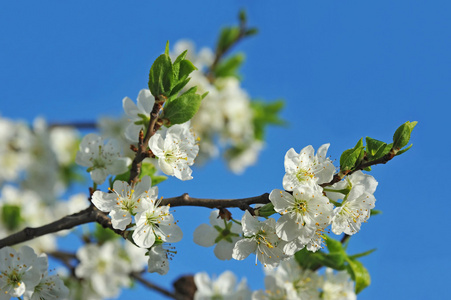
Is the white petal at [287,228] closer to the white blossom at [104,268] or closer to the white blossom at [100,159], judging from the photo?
the white blossom at [100,159]

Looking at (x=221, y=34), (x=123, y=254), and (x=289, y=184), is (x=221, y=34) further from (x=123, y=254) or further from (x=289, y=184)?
(x=289, y=184)

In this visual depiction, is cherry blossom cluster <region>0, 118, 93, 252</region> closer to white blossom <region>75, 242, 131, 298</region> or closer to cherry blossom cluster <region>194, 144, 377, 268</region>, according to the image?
white blossom <region>75, 242, 131, 298</region>

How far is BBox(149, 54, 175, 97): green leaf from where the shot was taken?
6.01 ft

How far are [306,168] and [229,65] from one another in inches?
153

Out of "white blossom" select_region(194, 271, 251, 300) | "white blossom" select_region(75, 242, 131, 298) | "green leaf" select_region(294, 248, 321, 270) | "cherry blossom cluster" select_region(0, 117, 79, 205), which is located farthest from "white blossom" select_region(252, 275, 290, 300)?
"cherry blossom cluster" select_region(0, 117, 79, 205)

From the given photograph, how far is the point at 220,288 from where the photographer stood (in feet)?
9.14

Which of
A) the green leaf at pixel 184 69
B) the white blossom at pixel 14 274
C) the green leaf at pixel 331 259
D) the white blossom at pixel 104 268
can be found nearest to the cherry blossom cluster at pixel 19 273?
the white blossom at pixel 14 274

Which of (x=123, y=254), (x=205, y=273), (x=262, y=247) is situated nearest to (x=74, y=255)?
(x=123, y=254)

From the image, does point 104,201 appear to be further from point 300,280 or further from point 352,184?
point 300,280

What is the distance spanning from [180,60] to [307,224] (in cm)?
78

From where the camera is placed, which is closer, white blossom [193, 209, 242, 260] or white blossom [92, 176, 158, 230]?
white blossom [92, 176, 158, 230]

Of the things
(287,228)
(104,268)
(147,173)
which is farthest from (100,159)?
(104,268)

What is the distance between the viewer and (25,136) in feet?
16.5

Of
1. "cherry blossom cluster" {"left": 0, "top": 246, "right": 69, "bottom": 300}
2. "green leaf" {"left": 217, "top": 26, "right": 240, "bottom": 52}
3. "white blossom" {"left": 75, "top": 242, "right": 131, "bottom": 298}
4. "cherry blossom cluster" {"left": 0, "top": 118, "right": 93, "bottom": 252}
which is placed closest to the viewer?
"cherry blossom cluster" {"left": 0, "top": 246, "right": 69, "bottom": 300}
